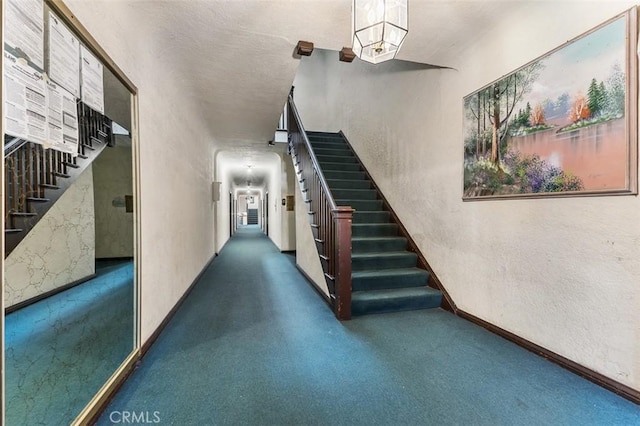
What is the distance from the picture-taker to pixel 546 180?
5.90 ft

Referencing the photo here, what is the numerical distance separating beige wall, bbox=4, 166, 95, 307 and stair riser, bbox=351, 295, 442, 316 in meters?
2.09

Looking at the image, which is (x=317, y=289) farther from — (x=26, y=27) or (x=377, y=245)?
(x=26, y=27)

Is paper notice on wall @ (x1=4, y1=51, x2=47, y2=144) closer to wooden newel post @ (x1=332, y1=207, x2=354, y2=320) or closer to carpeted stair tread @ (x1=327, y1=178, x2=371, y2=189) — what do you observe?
wooden newel post @ (x1=332, y1=207, x2=354, y2=320)

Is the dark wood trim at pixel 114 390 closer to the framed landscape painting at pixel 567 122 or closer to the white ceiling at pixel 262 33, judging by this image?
the white ceiling at pixel 262 33

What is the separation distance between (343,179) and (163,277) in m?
2.95

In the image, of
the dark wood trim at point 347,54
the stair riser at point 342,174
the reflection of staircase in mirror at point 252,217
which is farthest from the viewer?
the reflection of staircase in mirror at point 252,217

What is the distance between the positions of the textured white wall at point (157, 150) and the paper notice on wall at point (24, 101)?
476mm

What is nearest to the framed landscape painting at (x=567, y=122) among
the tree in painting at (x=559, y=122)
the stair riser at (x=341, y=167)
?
the tree in painting at (x=559, y=122)

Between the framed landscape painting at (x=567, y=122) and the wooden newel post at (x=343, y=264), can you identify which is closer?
the framed landscape painting at (x=567, y=122)

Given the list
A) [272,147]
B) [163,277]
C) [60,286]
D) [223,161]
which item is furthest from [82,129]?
[223,161]

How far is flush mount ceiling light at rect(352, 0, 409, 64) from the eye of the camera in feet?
4.64

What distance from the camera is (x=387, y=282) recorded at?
2.87m

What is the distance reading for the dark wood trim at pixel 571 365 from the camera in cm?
145

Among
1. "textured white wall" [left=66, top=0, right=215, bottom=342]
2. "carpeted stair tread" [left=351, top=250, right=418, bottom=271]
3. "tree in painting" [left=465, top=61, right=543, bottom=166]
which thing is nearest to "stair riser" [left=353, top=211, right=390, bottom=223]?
"carpeted stair tread" [left=351, top=250, right=418, bottom=271]
